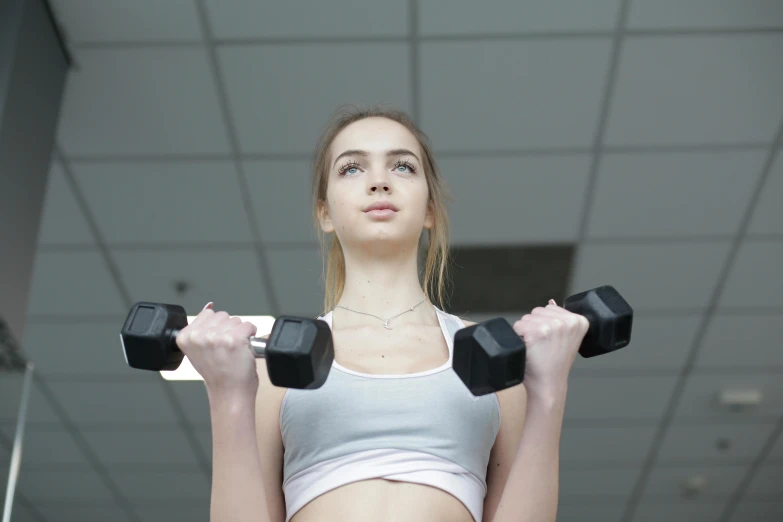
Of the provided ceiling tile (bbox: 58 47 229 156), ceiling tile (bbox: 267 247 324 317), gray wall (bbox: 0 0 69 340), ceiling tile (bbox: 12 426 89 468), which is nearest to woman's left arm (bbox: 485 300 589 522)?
gray wall (bbox: 0 0 69 340)

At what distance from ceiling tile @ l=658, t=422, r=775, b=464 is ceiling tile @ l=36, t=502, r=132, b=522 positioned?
3.02m

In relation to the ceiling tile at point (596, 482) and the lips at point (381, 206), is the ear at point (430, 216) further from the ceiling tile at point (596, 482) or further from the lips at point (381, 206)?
the ceiling tile at point (596, 482)

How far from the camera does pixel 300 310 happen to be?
374 centimetres

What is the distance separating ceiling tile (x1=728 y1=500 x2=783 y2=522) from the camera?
5.11 m

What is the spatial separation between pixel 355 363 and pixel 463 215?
2.10 metres

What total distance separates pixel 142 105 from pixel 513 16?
1.17 meters

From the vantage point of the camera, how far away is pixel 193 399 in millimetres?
4168

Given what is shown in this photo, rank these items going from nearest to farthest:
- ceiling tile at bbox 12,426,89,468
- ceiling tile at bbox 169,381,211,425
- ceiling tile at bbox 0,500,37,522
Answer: ceiling tile at bbox 169,381,211,425
ceiling tile at bbox 12,426,89,468
ceiling tile at bbox 0,500,37,522

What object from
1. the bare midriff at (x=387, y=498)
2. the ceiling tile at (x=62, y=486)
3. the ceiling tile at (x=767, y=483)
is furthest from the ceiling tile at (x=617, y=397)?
the bare midriff at (x=387, y=498)

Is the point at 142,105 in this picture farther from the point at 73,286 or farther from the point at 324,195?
the point at 324,195

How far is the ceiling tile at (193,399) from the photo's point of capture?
159 inches

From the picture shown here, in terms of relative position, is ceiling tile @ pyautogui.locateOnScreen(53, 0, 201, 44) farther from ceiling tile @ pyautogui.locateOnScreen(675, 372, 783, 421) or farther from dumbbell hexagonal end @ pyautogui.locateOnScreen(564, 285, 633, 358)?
ceiling tile @ pyautogui.locateOnScreen(675, 372, 783, 421)

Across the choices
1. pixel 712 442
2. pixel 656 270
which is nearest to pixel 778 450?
pixel 712 442

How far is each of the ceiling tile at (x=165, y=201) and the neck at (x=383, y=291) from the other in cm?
179
